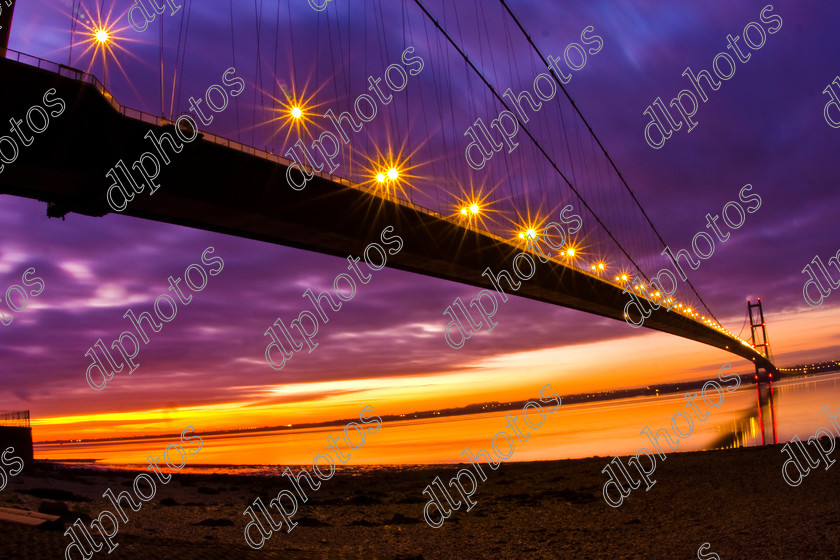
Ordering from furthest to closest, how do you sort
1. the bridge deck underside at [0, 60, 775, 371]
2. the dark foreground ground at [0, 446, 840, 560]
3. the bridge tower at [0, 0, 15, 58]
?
the bridge deck underside at [0, 60, 775, 371] → the bridge tower at [0, 0, 15, 58] → the dark foreground ground at [0, 446, 840, 560]

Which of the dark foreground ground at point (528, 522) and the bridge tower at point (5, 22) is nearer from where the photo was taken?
the dark foreground ground at point (528, 522)

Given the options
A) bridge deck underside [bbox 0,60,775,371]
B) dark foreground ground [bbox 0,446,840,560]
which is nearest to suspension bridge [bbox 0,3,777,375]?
bridge deck underside [bbox 0,60,775,371]

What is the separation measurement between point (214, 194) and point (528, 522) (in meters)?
15.4

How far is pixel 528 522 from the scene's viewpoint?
11938 millimetres

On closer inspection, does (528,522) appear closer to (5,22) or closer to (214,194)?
(214,194)

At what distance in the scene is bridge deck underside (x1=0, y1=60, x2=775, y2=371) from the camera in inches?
630

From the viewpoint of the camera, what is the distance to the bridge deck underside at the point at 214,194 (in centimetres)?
1600

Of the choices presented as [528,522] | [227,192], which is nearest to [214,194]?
[227,192]

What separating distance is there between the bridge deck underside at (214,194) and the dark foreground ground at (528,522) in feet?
29.7

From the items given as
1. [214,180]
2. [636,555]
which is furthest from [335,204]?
[636,555]

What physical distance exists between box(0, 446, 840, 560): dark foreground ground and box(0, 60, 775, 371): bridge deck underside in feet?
29.7

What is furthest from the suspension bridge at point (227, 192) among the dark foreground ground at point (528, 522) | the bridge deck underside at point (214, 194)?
the dark foreground ground at point (528, 522)

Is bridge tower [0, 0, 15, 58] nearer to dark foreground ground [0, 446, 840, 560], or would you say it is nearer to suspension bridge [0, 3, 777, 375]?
suspension bridge [0, 3, 777, 375]

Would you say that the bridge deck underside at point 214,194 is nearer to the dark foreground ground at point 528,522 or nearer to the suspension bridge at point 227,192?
the suspension bridge at point 227,192
